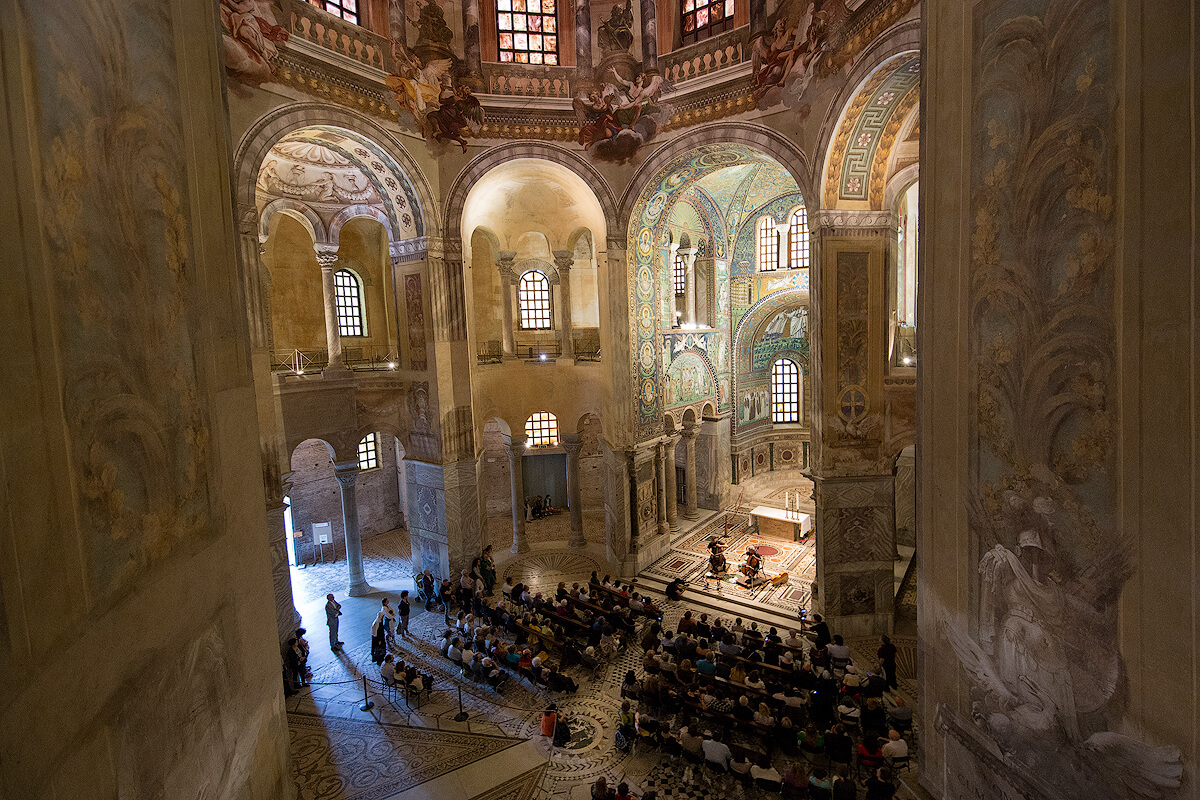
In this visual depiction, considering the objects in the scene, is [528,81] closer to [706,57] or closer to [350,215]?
[706,57]

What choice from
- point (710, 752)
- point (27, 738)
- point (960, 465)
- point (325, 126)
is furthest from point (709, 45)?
point (27, 738)

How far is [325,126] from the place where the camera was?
12.1 m

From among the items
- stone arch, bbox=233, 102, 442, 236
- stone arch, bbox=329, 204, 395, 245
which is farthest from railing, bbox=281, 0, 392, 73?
stone arch, bbox=329, 204, 395, 245

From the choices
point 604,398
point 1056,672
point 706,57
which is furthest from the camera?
point 604,398

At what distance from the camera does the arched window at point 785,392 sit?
23.6 m

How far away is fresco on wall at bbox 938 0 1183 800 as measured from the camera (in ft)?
12.1

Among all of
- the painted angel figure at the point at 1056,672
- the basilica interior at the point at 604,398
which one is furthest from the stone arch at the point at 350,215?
the painted angel figure at the point at 1056,672

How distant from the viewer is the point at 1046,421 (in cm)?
413

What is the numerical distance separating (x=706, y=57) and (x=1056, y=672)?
13506 millimetres

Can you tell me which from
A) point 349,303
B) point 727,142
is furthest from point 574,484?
point 727,142

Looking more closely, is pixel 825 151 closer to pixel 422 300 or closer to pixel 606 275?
pixel 606 275

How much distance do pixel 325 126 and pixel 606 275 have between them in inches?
280

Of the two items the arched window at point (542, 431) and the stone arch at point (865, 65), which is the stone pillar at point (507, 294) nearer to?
the arched window at point (542, 431)

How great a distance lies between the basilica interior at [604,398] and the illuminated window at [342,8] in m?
0.11
